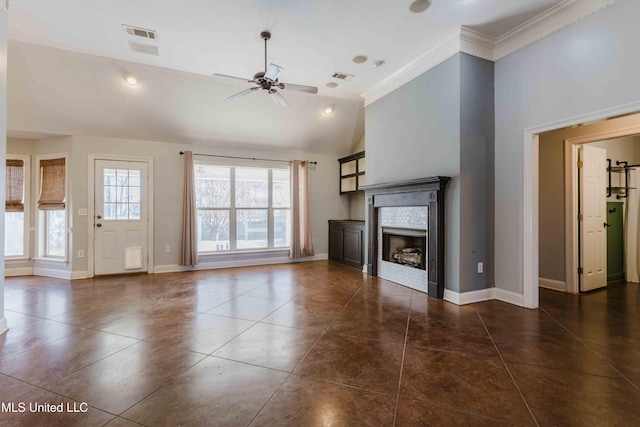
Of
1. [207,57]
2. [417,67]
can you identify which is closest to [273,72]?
[207,57]

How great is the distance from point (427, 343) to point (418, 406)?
88 cm

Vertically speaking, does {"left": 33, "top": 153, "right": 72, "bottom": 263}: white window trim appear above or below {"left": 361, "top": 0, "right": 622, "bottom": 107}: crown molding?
below

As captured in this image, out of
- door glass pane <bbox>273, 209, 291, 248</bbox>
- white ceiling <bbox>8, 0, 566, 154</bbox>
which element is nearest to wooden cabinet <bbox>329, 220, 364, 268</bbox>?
door glass pane <bbox>273, 209, 291, 248</bbox>

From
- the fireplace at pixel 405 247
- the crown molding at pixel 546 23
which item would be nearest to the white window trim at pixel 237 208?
the fireplace at pixel 405 247

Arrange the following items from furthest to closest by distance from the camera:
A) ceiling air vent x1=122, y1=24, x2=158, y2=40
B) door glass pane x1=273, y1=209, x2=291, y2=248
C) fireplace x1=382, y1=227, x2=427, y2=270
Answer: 1. door glass pane x1=273, y1=209, x2=291, y2=248
2. fireplace x1=382, y1=227, x2=427, y2=270
3. ceiling air vent x1=122, y1=24, x2=158, y2=40

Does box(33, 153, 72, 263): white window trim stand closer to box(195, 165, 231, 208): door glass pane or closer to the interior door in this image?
box(195, 165, 231, 208): door glass pane

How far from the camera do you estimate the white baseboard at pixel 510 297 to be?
11.1 feet

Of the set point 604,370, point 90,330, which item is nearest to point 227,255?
point 90,330

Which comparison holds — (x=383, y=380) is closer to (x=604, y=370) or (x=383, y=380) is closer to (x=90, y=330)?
(x=604, y=370)

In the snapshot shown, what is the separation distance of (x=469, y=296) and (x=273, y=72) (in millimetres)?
3508

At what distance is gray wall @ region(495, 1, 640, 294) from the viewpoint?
8.48 feet

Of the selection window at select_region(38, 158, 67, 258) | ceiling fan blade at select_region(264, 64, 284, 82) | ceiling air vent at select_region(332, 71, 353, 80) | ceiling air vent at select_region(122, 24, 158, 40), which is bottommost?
window at select_region(38, 158, 67, 258)

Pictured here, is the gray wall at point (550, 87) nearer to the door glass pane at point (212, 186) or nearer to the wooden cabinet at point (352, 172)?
the wooden cabinet at point (352, 172)

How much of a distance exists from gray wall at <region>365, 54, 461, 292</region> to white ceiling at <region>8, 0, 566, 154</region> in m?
0.42
